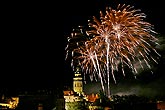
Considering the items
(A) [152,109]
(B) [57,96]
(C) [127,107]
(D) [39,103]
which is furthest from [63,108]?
(A) [152,109]

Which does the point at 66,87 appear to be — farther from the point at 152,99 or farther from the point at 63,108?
the point at 152,99

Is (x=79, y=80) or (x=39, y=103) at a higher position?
(x=79, y=80)

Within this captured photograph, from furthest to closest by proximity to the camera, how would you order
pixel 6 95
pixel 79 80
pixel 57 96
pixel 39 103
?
pixel 79 80
pixel 6 95
pixel 57 96
pixel 39 103

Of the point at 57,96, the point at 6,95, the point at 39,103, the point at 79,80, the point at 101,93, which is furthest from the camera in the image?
the point at 101,93

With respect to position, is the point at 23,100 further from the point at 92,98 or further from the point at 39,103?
the point at 92,98

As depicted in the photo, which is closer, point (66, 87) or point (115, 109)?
point (115, 109)

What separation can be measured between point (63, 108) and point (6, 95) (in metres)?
10.2

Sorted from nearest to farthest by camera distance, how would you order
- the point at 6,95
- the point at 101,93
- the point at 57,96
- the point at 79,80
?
the point at 57,96
the point at 6,95
the point at 79,80
the point at 101,93

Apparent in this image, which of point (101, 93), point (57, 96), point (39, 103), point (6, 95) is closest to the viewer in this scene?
point (39, 103)

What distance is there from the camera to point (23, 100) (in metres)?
43.1

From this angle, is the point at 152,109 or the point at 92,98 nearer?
the point at 152,109

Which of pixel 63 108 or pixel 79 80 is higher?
pixel 79 80

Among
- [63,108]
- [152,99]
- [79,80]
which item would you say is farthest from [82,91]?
[152,99]

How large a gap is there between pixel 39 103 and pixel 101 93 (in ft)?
57.8
